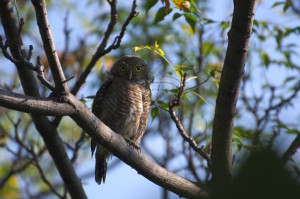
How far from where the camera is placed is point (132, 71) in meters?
5.50

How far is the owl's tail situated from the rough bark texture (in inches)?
53.7

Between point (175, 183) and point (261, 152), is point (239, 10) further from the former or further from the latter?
point (261, 152)

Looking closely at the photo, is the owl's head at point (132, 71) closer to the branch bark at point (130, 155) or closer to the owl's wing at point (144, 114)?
the owl's wing at point (144, 114)

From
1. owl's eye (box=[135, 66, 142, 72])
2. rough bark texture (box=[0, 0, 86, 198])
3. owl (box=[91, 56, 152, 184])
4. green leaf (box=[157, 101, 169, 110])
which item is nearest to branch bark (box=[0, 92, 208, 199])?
green leaf (box=[157, 101, 169, 110])

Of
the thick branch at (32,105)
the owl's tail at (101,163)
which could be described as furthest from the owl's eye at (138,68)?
the thick branch at (32,105)

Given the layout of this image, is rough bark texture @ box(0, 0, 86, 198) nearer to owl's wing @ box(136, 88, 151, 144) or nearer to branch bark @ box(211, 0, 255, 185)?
owl's wing @ box(136, 88, 151, 144)

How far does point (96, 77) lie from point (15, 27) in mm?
3439

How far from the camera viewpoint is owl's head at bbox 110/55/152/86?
5.41 m

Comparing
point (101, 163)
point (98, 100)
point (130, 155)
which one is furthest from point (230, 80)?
point (101, 163)

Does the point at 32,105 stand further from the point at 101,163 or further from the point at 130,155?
the point at 101,163

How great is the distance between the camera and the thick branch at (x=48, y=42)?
2.37 metres

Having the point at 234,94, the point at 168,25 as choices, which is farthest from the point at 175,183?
the point at 168,25

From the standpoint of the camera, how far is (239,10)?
259cm

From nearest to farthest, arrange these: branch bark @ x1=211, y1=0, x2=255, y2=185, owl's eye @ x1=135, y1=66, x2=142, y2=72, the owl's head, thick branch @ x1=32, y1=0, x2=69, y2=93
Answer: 1. thick branch @ x1=32, y1=0, x2=69, y2=93
2. branch bark @ x1=211, y1=0, x2=255, y2=185
3. the owl's head
4. owl's eye @ x1=135, y1=66, x2=142, y2=72
